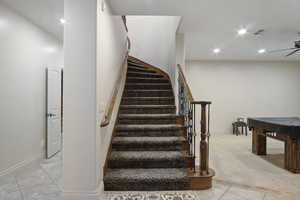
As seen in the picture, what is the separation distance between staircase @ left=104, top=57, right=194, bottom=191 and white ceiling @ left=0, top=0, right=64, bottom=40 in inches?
78.4

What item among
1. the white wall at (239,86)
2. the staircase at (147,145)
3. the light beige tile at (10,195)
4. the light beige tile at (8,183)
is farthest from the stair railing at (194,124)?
the white wall at (239,86)

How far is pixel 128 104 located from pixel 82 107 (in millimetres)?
2005

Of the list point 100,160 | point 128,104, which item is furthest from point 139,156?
point 128,104

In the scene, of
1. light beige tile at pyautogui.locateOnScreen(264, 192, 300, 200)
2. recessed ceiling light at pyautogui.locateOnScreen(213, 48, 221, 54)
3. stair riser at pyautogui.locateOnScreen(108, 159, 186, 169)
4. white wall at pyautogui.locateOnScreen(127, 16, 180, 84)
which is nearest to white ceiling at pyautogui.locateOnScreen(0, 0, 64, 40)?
stair riser at pyautogui.locateOnScreen(108, 159, 186, 169)

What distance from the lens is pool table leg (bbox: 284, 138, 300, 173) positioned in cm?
324

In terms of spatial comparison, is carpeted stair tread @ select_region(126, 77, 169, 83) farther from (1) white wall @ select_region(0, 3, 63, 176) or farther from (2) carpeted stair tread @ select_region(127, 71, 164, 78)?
(1) white wall @ select_region(0, 3, 63, 176)

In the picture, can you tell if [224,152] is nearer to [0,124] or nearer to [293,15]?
[293,15]

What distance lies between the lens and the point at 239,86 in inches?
276

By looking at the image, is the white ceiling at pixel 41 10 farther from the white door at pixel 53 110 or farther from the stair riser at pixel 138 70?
the stair riser at pixel 138 70

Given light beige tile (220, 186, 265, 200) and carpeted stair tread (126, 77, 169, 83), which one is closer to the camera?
light beige tile (220, 186, 265, 200)

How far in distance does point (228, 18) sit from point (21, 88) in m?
3.79

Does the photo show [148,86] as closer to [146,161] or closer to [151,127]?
[151,127]

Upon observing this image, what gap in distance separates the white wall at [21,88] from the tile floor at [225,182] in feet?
1.12

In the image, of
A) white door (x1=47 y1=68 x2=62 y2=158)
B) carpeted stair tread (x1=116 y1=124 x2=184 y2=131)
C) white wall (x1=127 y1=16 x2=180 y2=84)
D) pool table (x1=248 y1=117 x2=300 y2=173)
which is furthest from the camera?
white wall (x1=127 y1=16 x2=180 y2=84)
